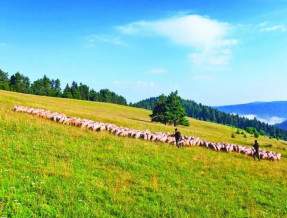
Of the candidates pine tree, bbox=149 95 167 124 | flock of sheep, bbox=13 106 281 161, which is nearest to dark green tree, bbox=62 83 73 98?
pine tree, bbox=149 95 167 124

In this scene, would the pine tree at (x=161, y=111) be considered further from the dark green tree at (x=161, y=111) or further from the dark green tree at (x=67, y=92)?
the dark green tree at (x=67, y=92)

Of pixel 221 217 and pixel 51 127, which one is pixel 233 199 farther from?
pixel 51 127

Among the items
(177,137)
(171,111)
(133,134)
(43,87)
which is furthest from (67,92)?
(177,137)

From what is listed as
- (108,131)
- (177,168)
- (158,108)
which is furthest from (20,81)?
(177,168)

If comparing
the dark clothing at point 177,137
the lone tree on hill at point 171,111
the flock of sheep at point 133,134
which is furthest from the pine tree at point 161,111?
the dark clothing at point 177,137

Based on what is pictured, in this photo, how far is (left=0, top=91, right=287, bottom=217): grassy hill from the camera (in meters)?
9.13

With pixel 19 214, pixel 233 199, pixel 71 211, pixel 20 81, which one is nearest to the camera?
pixel 19 214

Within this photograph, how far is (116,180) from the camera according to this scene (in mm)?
11945

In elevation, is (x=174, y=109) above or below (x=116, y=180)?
above

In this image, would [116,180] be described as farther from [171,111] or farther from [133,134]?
[171,111]

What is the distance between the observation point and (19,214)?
766 cm

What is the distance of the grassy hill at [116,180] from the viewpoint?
30.0ft

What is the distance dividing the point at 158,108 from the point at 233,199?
6679 cm

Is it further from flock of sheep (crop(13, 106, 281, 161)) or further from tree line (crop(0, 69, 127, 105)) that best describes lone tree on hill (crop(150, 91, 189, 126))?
tree line (crop(0, 69, 127, 105))
